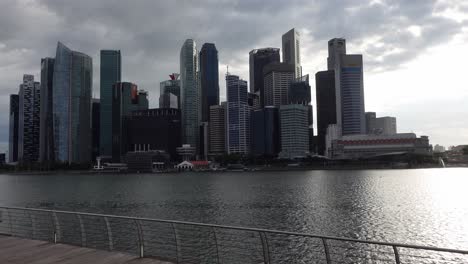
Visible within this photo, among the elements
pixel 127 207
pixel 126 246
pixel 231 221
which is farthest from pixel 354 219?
pixel 127 207

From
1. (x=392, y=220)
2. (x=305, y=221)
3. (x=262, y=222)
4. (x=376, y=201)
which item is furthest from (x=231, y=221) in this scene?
(x=376, y=201)

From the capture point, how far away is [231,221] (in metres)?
51.8

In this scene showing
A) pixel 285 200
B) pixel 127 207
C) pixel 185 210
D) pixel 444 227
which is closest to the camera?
pixel 444 227

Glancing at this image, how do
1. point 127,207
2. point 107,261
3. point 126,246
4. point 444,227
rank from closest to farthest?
point 107,261, point 126,246, point 444,227, point 127,207

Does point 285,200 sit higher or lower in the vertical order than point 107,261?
lower

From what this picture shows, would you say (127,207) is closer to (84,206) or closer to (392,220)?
(84,206)

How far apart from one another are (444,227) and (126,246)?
1425 inches

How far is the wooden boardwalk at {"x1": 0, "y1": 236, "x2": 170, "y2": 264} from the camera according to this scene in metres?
14.0

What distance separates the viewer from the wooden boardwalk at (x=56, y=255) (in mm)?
14008

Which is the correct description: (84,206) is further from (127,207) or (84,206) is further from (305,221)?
(305,221)

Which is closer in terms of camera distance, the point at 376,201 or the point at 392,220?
the point at 392,220

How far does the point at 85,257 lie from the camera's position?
14.5 metres

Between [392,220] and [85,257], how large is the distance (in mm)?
45118

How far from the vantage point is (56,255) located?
15.0 m
